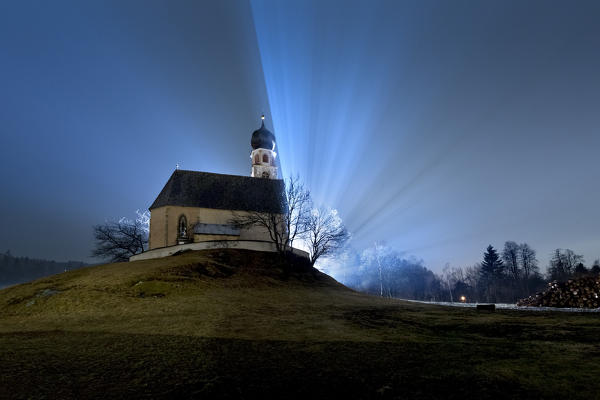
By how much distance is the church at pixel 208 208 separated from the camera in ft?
136

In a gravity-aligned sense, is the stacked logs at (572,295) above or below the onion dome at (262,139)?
below

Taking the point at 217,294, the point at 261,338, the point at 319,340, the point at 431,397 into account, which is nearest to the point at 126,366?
the point at 261,338

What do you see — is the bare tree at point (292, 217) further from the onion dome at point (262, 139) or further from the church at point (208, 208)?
the onion dome at point (262, 139)

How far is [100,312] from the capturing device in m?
17.8

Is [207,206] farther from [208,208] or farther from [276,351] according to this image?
[276,351]

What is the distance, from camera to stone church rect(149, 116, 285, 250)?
41.9 m

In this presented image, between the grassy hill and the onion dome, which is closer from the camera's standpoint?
the grassy hill

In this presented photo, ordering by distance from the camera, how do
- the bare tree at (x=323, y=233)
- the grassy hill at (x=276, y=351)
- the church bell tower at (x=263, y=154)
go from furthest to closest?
the church bell tower at (x=263, y=154)
the bare tree at (x=323, y=233)
the grassy hill at (x=276, y=351)

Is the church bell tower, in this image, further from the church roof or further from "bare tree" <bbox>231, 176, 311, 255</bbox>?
"bare tree" <bbox>231, 176, 311, 255</bbox>

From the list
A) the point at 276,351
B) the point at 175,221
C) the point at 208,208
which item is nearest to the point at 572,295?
the point at 276,351

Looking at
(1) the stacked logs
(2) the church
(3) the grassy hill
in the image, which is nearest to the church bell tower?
(2) the church

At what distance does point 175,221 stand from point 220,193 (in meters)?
6.79

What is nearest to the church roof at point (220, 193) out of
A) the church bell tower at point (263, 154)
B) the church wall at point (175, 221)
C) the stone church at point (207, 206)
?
the stone church at point (207, 206)

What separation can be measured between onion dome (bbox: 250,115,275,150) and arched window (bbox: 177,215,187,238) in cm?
2675
